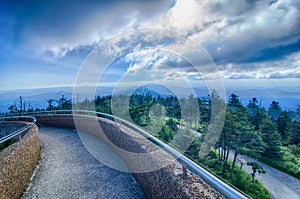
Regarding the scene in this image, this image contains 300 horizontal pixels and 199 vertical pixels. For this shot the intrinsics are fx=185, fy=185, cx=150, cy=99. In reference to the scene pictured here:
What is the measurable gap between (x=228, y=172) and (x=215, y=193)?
26508 millimetres

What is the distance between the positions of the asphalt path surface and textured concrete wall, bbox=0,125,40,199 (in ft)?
86.7

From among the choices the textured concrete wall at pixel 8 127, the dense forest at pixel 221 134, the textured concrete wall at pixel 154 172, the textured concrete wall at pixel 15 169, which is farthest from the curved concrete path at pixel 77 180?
the dense forest at pixel 221 134

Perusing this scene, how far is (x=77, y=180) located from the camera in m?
4.62

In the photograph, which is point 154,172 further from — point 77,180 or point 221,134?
point 221,134

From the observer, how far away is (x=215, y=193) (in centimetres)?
226

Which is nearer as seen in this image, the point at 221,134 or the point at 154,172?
the point at 154,172

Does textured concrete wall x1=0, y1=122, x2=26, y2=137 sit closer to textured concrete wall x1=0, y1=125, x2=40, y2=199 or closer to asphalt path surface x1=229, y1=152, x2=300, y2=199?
textured concrete wall x1=0, y1=125, x2=40, y2=199

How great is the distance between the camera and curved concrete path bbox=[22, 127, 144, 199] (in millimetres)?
4047

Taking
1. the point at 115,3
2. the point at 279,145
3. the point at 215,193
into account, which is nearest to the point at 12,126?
the point at 115,3

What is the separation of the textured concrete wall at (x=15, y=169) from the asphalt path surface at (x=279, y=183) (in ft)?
86.7

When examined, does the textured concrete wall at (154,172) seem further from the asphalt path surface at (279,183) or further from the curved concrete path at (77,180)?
the asphalt path surface at (279,183)

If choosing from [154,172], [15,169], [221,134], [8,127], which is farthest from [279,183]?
[8,127]

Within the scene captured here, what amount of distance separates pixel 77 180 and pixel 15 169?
1358 millimetres

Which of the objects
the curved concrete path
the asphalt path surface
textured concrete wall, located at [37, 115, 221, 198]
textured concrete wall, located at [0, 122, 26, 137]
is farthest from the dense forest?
the curved concrete path
